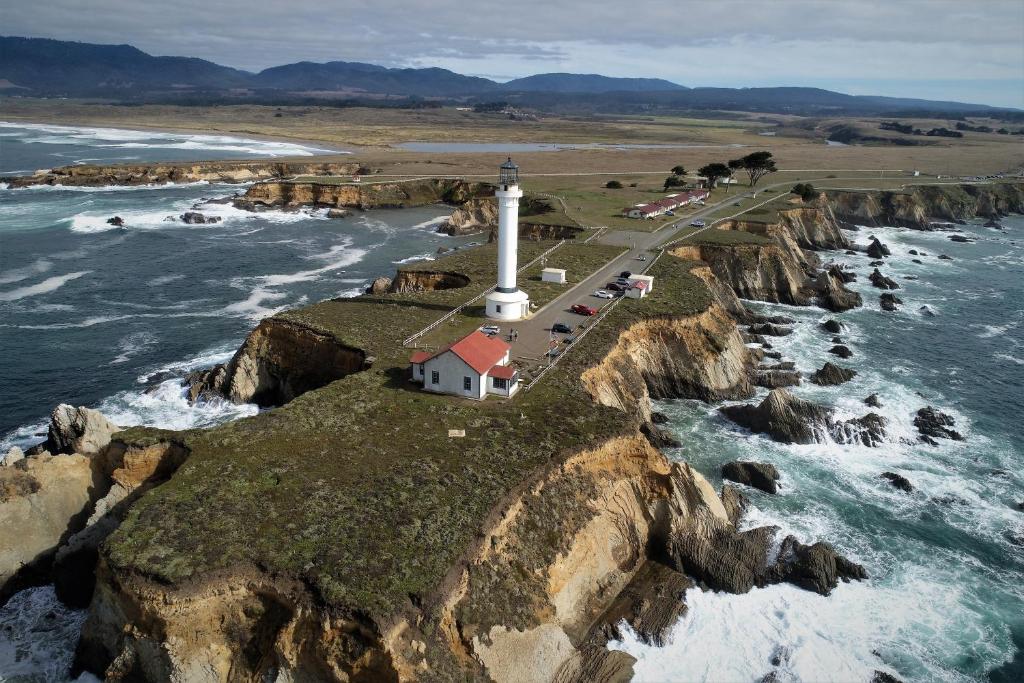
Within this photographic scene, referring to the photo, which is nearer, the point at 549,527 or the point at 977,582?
the point at 549,527

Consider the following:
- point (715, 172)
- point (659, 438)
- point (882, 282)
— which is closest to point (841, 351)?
point (659, 438)

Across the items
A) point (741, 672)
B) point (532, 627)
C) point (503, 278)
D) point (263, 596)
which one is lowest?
point (741, 672)

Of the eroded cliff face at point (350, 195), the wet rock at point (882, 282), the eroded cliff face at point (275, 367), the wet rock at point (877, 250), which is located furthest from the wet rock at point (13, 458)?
the wet rock at point (877, 250)

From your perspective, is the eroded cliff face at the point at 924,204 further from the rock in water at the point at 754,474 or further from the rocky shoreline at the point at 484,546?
the rock in water at the point at 754,474

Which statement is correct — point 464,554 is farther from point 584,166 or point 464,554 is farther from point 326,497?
point 584,166

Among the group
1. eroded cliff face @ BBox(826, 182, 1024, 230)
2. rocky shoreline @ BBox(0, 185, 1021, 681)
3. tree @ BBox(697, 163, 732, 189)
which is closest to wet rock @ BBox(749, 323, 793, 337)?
rocky shoreline @ BBox(0, 185, 1021, 681)

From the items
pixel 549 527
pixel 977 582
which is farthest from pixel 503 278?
pixel 977 582

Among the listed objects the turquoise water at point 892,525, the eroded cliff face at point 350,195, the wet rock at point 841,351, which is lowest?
the turquoise water at point 892,525
